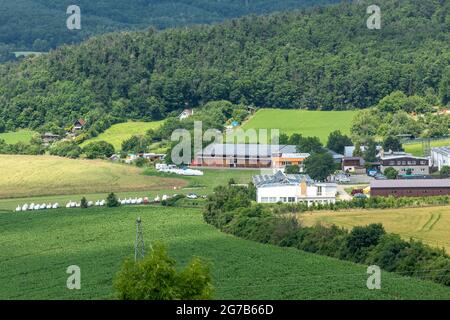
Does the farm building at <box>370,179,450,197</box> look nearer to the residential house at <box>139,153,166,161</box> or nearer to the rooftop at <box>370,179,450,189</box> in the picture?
the rooftop at <box>370,179,450,189</box>

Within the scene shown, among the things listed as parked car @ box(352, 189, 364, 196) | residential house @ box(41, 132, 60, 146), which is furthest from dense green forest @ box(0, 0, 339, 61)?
parked car @ box(352, 189, 364, 196)

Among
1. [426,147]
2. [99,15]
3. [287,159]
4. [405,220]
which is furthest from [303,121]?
[99,15]

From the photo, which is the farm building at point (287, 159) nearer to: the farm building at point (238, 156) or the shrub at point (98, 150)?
the farm building at point (238, 156)

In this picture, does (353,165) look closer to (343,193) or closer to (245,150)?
(245,150)

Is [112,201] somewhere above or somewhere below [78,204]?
above

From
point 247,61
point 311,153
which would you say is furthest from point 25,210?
point 247,61

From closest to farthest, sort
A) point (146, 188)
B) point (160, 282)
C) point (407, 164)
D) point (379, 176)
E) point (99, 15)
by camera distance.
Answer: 1. point (160, 282)
2. point (146, 188)
3. point (379, 176)
4. point (407, 164)
5. point (99, 15)
